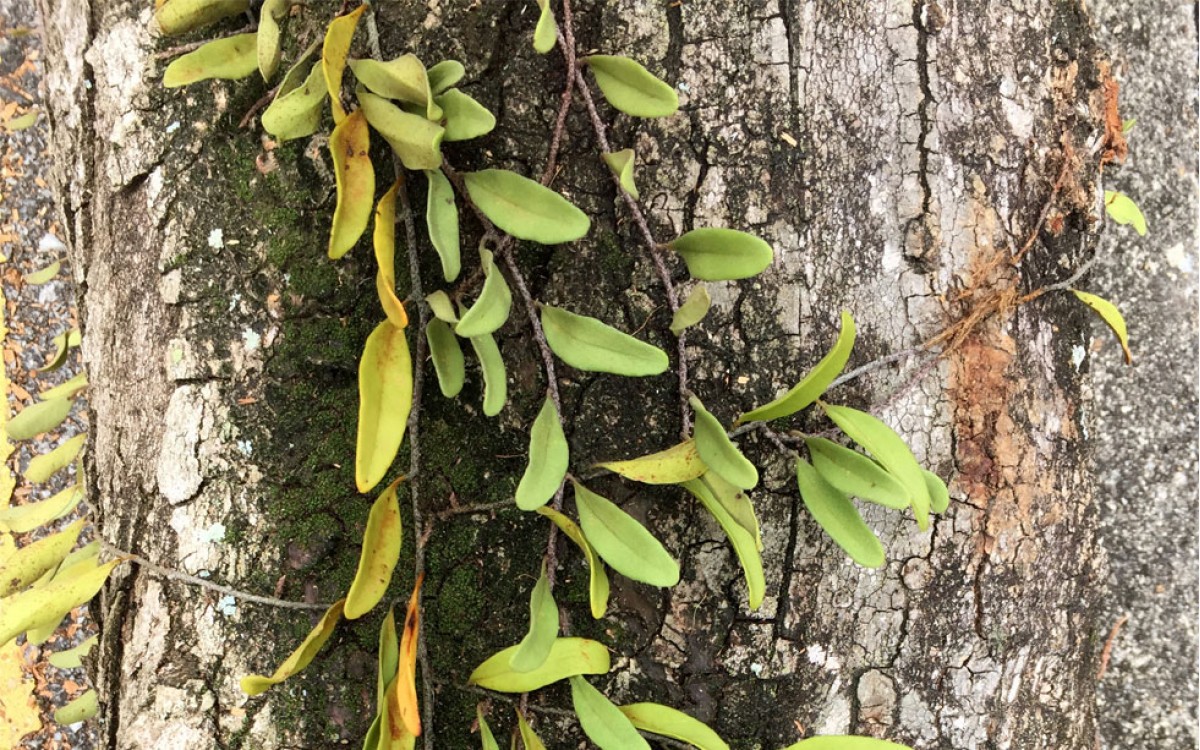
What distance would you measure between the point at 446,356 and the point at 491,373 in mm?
51

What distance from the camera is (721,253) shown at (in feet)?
2.32

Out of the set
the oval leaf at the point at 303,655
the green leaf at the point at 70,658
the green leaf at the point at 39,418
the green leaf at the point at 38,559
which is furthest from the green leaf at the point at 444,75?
the green leaf at the point at 70,658

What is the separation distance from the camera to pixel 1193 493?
1.76 metres

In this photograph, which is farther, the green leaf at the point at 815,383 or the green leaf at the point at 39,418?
the green leaf at the point at 39,418

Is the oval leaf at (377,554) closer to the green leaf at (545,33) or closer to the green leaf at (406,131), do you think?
the green leaf at (406,131)

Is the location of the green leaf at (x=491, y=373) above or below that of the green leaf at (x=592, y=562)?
above

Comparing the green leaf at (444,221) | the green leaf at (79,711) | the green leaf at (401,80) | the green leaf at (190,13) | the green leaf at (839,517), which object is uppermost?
the green leaf at (190,13)

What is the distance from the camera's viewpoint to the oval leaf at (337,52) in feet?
2.14

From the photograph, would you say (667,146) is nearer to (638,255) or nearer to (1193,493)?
(638,255)

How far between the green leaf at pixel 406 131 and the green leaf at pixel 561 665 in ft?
1.29

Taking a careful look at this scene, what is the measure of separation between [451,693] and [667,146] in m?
0.51

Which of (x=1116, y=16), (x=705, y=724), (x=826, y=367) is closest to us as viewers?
(x=826, y=367)

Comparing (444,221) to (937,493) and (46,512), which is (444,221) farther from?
(46,512)

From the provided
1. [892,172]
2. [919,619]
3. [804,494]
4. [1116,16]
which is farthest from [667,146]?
[1116,16]
